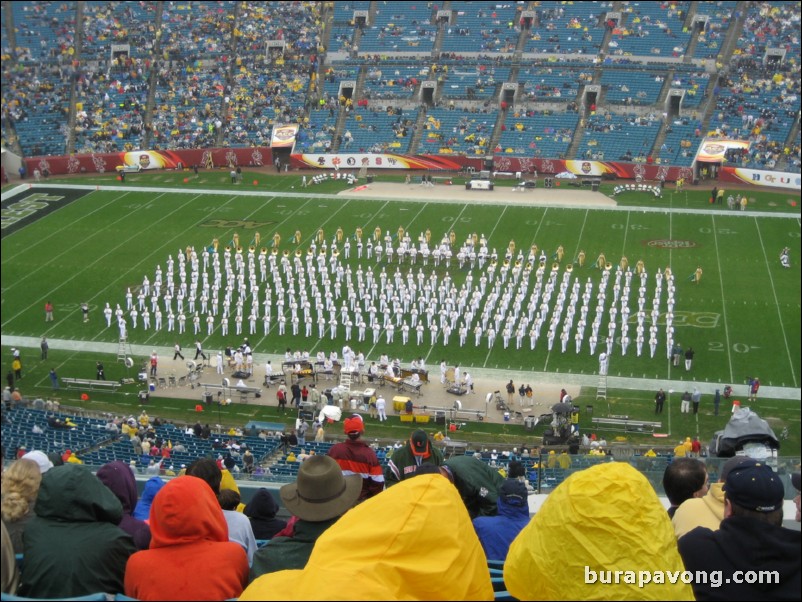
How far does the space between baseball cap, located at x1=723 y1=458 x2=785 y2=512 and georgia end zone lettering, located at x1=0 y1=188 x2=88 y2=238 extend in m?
35.9

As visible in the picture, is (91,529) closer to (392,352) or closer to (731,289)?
(392,352)

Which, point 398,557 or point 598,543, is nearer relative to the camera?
point 398,557

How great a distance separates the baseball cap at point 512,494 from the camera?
224 inches

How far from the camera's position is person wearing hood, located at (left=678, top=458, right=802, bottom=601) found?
4.16 m

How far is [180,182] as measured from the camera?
43469 mm

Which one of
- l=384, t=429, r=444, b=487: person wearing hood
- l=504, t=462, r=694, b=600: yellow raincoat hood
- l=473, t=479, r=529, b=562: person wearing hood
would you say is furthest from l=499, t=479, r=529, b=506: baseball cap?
l=504, t=462, r=694, b=600: yellow raincoat hood

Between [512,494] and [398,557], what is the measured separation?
8.21ft

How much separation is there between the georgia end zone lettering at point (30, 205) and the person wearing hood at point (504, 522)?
113 feet

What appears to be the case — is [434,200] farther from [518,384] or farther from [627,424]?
[627,424]

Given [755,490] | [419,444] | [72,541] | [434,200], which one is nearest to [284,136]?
[434,200]

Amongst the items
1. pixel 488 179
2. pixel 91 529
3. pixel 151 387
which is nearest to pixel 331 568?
pixel 91 529

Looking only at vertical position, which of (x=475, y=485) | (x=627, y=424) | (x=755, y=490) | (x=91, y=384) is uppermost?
(x=755, y=490)

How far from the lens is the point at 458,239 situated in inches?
1366

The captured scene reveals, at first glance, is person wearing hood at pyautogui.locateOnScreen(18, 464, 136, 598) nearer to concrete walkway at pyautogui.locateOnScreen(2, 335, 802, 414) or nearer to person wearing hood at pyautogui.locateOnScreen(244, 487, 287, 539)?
person wearing hood at pyautogui.locateOnScreen(244, 487, 287, 539)
